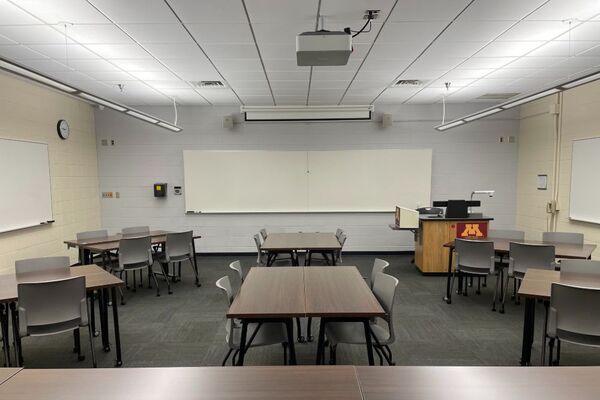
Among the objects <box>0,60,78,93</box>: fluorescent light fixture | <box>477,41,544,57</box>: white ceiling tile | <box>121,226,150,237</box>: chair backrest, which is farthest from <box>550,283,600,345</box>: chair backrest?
<box>121,226,150,237</box>: chair backrest

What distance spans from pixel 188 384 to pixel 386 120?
626cm

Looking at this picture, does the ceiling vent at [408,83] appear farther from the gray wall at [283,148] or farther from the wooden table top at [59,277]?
the wooden table top at [59,277]

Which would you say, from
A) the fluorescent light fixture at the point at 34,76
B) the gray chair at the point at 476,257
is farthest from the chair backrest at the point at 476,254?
the fluorescent light fixture at the point at 34,76

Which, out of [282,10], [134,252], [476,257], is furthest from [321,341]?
[134,252]

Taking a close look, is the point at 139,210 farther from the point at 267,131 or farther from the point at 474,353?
the point at 474,353

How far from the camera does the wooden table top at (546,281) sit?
8.52 ft

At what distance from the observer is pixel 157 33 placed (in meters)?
3.28

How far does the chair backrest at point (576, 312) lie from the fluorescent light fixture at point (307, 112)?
4897 mm

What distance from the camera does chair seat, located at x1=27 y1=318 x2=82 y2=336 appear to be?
2.62 m

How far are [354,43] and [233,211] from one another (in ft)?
14.4

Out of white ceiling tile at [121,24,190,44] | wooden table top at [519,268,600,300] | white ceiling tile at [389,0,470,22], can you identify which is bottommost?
wooden table top at [519,268,600,300]

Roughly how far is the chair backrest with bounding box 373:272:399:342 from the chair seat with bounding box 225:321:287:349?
79 cm

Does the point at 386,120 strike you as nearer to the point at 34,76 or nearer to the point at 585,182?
the point at 585,182

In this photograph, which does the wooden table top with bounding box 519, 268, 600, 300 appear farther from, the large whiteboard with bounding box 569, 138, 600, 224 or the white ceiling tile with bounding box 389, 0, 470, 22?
the large whiteboard with bounding box 569, 138, 600, 224
